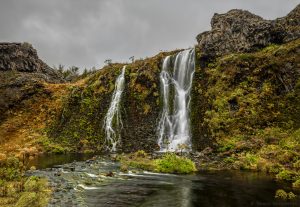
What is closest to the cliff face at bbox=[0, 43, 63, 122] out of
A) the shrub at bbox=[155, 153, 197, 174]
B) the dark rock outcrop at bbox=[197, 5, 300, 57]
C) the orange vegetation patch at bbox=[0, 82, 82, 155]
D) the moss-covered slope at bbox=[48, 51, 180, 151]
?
the orange vegetation patch at bbox=[0, 82, 82, 155]

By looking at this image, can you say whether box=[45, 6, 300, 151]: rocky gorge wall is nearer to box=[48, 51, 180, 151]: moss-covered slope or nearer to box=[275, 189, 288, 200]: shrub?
box=[48, 51, 180, 151]: moss-covered slope

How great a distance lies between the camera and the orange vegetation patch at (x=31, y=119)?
4781 cm

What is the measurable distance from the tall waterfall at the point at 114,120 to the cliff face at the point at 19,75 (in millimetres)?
17223

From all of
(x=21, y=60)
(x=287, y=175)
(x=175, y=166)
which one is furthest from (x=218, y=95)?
(x=21, y=60)

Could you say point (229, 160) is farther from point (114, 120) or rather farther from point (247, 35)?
point (247, 35)

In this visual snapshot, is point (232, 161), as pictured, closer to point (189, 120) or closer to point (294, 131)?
point (294, 131)

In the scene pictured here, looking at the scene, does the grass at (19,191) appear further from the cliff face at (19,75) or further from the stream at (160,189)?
the cliff face at (19,75)

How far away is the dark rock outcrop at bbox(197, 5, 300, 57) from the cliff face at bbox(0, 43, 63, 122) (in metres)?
30.9

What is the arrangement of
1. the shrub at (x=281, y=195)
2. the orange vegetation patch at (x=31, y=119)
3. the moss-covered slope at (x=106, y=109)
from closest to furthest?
the shrub at (x=281, y=195), the moss-covered slope at (x=106, y=109), the orange vegetation patch at (x=31, y=119)

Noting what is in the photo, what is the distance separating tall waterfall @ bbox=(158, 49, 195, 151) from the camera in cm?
3997

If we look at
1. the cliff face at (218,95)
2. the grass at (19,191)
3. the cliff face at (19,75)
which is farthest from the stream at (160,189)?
the cliff face at (19,75)

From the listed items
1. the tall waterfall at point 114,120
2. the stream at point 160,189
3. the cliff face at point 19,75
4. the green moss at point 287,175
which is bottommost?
the stream at point 160,189

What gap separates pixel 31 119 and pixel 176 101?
24903mm

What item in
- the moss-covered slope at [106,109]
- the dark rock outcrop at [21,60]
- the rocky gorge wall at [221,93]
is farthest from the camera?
the dark rock outcrop at [21,60]
